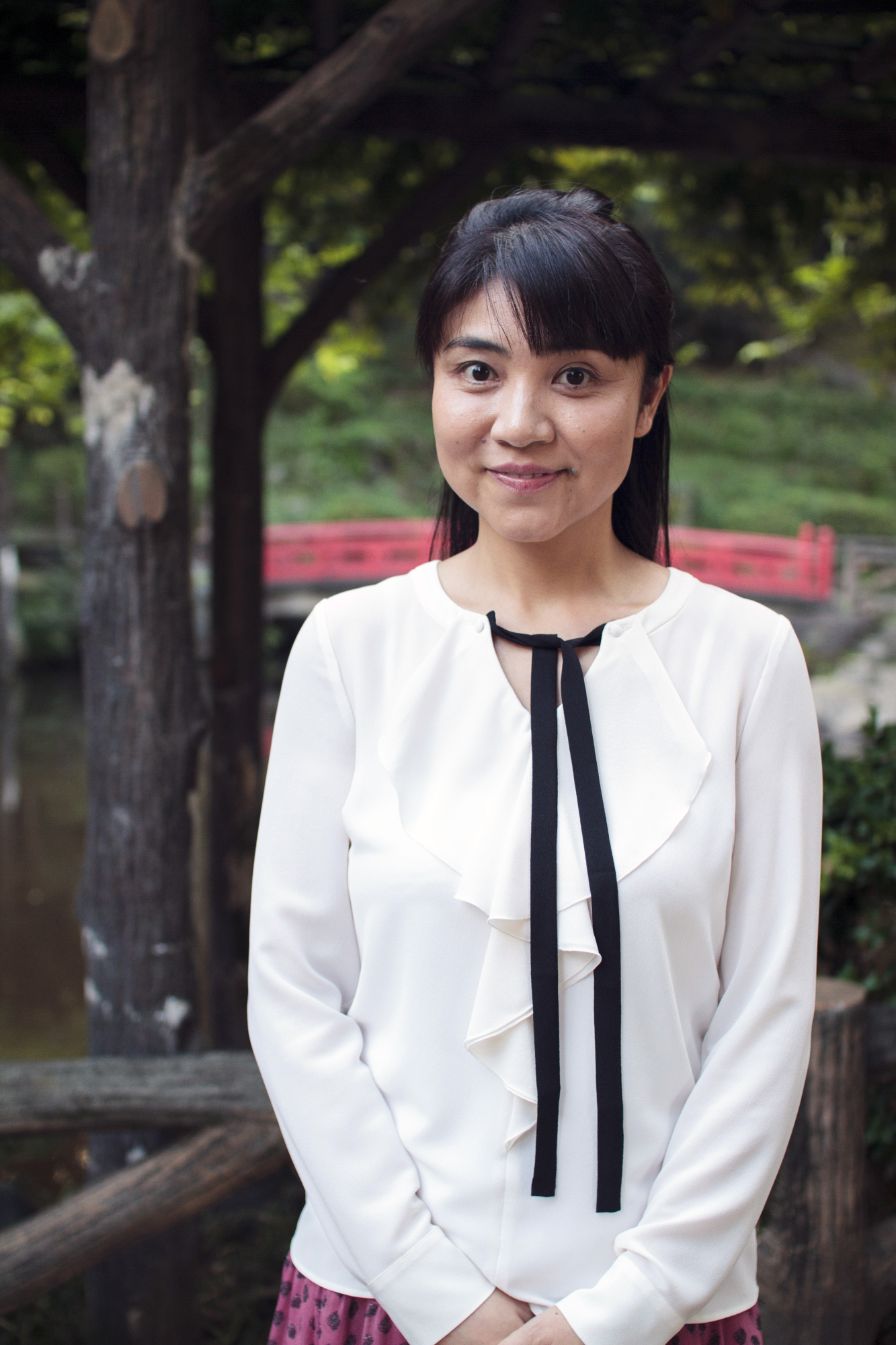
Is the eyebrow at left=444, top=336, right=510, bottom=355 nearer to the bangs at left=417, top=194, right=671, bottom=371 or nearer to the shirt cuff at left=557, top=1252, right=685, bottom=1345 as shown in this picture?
the bangs at left=417, top=194, right=671, bottom=371

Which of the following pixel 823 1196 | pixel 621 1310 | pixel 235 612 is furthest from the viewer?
pixel 235 612

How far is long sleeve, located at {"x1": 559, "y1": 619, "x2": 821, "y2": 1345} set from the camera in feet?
3.64

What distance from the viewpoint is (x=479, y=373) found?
3.84ft

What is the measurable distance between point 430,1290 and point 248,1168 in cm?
109

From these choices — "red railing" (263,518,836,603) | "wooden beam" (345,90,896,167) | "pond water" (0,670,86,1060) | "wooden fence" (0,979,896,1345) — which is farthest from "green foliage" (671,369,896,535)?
"wooden fence" (0,979,896,1345)

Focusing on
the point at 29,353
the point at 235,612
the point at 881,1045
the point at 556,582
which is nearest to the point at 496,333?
the point at 556,582

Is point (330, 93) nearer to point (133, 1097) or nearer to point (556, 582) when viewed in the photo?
point (556, 582)

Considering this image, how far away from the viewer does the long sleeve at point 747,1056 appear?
111 centimetres

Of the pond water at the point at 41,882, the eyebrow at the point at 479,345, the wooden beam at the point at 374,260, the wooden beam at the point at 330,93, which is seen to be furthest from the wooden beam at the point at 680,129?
the pond water at the point at 41,882

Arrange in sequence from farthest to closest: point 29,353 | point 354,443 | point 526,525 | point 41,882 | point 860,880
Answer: point 354,443
point 41,882
point 29,353
point 860,880
point 526,525

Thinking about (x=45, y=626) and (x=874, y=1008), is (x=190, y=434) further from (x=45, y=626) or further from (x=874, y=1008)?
(x=45, y=626)

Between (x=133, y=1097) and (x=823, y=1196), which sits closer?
(x=823, y=1196)

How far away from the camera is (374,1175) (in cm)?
116

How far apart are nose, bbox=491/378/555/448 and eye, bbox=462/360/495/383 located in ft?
0.09
